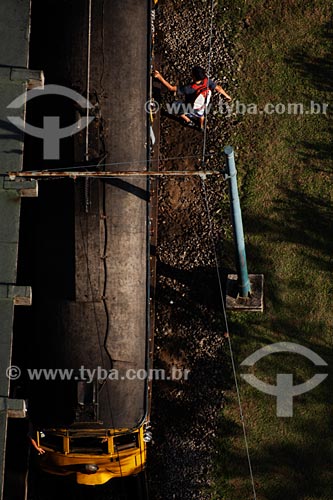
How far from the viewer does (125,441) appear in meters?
18.0

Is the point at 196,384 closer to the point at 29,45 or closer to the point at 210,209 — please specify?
the point at 210,209

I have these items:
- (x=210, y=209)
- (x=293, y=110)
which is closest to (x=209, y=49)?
(x=293, y=110)

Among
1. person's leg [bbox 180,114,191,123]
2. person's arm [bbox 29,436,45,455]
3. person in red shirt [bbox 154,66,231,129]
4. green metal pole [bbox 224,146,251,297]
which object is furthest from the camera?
person's leg [bbox 180,114,191,123]

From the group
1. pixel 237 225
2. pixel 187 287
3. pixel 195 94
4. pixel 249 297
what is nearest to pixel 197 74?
pixel 195 94

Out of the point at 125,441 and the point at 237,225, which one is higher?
the point at 237,225

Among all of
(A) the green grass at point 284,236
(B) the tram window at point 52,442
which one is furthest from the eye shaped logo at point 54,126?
(B) the tram window at point 52,442

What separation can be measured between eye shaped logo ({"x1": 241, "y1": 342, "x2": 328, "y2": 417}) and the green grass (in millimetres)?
110

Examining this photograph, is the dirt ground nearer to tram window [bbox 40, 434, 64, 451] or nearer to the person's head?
the person's head

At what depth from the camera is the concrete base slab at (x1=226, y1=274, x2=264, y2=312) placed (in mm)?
19609

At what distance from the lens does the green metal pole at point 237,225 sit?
53.1 feet

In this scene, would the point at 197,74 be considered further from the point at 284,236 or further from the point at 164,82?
the point at 284,236

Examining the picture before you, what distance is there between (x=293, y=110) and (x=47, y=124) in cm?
591

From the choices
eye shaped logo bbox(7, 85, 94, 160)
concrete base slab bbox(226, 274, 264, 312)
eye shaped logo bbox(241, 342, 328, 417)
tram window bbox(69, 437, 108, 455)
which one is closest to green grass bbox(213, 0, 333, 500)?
eye shaped logo bbox(241, 342, 328, 417)

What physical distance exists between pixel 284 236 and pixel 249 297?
1.66m
